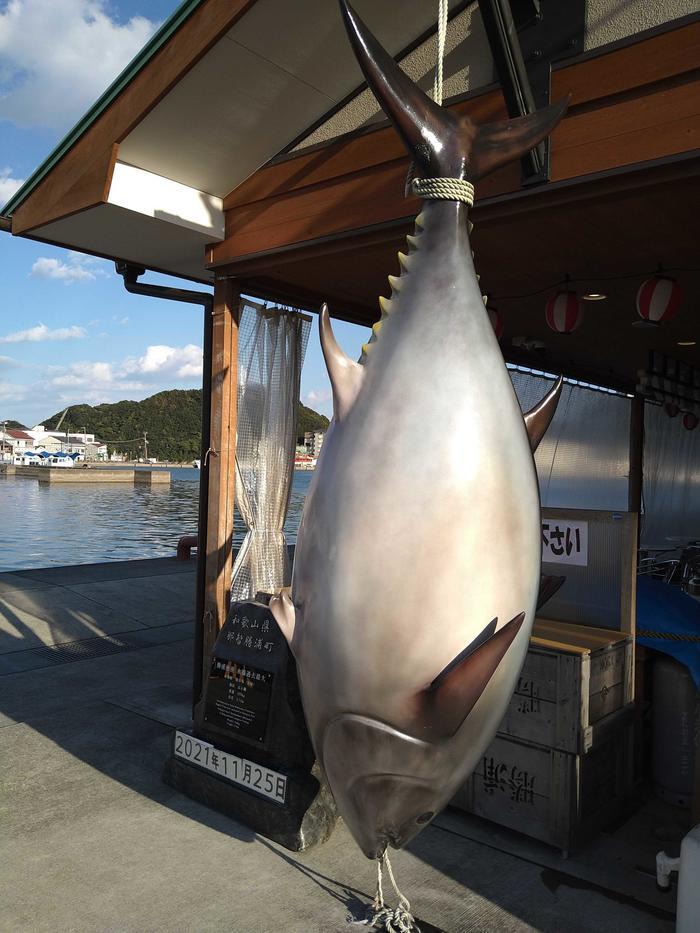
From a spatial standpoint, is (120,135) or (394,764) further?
(120,135)

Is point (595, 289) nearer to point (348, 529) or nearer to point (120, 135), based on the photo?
point (120, 135)

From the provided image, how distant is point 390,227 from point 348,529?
9.76ft

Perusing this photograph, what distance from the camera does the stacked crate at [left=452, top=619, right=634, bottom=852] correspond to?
11.8 feet

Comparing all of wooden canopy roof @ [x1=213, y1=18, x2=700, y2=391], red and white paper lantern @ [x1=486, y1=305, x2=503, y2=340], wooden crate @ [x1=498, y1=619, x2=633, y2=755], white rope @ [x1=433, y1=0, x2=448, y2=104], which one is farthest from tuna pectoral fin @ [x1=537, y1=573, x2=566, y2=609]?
red and white paper lantern @ [x1=486, y1=305, x2=503, y2=340]

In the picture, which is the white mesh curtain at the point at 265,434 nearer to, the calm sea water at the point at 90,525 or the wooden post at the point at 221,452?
the wooden post at the point at 221,452

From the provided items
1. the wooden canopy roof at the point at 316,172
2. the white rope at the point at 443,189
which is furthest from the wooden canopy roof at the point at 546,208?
the white rope at the point at 443,189

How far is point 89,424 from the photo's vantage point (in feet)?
402

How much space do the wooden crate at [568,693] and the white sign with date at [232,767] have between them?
115 cm

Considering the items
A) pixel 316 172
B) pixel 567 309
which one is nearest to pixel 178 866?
pixel 316 172

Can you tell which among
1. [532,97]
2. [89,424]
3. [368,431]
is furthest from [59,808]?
[89,424]

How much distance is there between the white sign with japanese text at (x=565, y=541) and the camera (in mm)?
4121

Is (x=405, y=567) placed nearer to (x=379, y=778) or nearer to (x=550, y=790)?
(x=379, y=778)

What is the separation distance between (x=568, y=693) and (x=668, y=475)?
9674 millimetres

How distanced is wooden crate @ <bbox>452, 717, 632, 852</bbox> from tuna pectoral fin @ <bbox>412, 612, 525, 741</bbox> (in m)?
2.95
